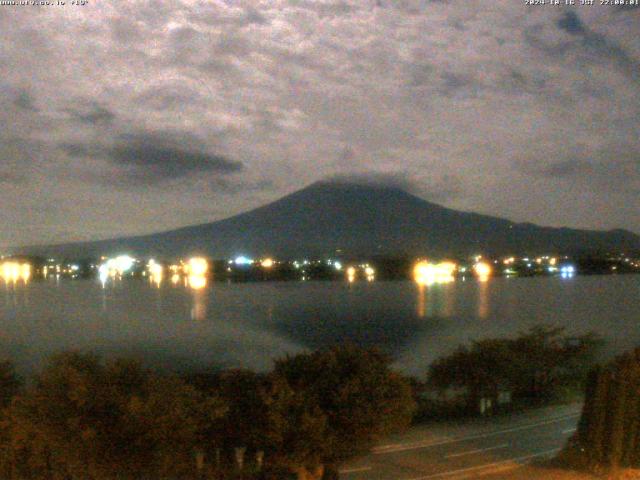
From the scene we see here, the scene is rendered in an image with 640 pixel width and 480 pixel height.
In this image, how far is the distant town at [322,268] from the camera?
3799 inches

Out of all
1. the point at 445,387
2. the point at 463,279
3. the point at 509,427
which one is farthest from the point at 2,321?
the point at 463,279

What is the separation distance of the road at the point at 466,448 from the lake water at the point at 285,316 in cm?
1656

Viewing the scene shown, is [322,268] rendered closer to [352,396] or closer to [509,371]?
[509,371]

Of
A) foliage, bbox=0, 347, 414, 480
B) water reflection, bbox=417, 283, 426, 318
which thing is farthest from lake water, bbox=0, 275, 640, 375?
foliage, bbox=0, 347, 414, 480

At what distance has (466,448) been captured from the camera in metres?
15.7

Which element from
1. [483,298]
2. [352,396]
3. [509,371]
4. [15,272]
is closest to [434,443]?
[352,396]

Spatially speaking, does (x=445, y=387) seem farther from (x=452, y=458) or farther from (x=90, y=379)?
(x=90, y=379)

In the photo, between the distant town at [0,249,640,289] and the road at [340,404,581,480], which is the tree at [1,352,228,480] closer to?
the road at [340,404,581,480]

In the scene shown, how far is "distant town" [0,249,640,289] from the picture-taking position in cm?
9650

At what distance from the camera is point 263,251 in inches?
5094

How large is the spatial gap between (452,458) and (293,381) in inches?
167

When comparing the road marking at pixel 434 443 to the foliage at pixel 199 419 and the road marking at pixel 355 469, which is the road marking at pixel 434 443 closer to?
the road marking at pixel 355 469

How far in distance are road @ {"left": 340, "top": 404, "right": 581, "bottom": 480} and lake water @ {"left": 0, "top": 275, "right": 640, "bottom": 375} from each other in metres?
16.6

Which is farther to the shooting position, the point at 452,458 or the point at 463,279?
the point at 463,279
